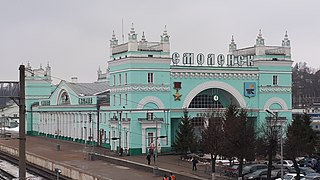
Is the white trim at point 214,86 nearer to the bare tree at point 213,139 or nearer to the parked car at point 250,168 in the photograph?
the bare tree at point 213,139

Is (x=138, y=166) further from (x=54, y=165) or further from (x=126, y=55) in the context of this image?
(x=126, y=55)

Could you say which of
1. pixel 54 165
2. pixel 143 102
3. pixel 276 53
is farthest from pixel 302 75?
pixel 54 165

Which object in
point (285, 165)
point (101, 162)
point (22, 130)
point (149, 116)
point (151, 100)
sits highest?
point (151, 100)

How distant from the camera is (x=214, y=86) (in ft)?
183

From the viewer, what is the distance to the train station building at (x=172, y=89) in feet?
172

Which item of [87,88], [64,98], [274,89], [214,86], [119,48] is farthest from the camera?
[64,98]

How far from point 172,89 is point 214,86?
4693 mm

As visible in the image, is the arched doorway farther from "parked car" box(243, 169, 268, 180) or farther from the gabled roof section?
the gabled roof section

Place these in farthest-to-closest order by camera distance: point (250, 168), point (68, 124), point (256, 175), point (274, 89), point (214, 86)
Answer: point (68, 124), point (274, 89), point (214, 86), point (250, 168), point (256, 175)

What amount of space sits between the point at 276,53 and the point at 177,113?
1287cm

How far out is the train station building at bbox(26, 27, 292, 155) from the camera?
52.5 meters

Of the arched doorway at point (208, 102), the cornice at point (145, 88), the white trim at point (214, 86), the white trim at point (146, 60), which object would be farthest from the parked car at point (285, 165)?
the white trim at point (146, 60)

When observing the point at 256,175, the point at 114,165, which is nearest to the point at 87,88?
the point at 114,165

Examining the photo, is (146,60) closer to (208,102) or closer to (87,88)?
(208,102)
